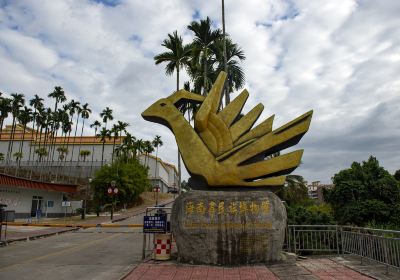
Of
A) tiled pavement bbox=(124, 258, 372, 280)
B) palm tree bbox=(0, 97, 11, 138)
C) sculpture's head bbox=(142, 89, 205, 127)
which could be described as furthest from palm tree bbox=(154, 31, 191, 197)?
palm tree bbox=(0, 97, 11, 138)

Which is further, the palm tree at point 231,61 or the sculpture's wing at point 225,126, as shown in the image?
the palm tree at point 231,61

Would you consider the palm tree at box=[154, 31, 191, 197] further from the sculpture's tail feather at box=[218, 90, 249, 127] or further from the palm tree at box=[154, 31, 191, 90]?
the sculpture's tail feather at box=[218, 90, 249, 127]

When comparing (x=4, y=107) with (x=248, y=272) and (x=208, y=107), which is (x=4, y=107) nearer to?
(x=208, y=107)

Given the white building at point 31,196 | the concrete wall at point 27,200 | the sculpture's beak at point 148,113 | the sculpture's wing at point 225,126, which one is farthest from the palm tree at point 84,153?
the sculpture's wing at point 225,126

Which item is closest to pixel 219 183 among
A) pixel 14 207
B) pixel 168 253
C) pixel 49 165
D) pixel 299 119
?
pixel 168 253

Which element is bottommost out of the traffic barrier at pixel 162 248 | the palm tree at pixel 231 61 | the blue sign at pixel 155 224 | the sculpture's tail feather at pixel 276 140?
the traffic barrier at pixel 162 248

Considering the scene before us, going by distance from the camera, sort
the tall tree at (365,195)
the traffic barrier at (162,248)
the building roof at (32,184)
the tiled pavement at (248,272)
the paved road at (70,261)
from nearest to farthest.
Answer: the tiled pavement at (248,272) < the paved road at (70,261) < the traffic barrier at (162,248) < the tall tree at (365,195) < the building roof at (32,184)

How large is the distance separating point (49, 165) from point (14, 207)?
38086 mm

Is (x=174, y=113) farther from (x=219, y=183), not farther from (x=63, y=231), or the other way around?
(x=63, y=231)

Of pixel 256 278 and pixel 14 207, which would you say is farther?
pixel 14 207

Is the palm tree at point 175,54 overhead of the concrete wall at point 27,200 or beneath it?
overhead

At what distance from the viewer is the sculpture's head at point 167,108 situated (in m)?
12.8

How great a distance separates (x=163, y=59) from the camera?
23.4 m

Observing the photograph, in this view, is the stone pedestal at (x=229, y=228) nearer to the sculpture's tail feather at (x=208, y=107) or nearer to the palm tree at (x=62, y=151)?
the sculpture's tail feather at (x=208, y=107)
